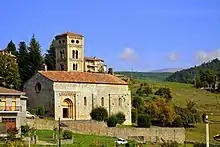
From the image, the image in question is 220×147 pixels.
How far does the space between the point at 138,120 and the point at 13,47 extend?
31.3 meters

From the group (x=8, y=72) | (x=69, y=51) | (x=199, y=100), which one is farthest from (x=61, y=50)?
(x=199, y=100)

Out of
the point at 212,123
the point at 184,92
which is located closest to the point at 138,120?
the point at 212,123

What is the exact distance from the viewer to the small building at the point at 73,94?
72.9 m

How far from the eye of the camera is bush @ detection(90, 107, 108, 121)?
73938mm

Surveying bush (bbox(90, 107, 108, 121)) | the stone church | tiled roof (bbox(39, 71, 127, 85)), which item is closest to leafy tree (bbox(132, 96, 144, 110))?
the stone church

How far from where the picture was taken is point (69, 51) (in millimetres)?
93125

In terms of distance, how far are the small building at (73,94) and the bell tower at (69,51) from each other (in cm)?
1324

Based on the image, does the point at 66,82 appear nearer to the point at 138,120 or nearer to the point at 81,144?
the point at 138,120

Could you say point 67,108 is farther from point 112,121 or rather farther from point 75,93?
point 112,121

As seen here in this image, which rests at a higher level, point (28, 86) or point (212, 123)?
point (28, 86)

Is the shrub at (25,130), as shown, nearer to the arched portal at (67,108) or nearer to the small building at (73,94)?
the small building at (73,94)

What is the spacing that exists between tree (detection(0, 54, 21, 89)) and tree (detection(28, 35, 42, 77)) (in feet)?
29.4

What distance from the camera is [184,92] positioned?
436 feet

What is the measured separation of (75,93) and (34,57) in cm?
1651
